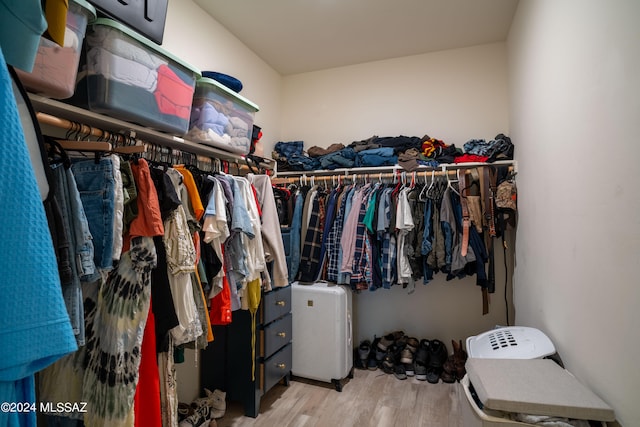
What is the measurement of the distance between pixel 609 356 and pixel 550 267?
0.67 m

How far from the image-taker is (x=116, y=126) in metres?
1.39

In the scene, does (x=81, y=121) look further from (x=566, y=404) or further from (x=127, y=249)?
(x=566, y=404)

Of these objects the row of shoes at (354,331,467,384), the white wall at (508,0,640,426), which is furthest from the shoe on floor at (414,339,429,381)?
the white wall at (508,0,640,426)

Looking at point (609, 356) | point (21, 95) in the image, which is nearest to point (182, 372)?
point (21, 95)

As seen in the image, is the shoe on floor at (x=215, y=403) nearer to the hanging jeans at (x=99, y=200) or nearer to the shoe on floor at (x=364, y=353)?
the shoe on floor at (x=364, y=353)

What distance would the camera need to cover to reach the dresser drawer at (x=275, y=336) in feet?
7.28

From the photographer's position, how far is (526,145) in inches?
83.4

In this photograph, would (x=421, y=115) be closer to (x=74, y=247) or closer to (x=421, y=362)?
(x=421, y=362)

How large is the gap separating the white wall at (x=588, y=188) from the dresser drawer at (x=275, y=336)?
1621mm

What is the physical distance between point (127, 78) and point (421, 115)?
2496 millimetres

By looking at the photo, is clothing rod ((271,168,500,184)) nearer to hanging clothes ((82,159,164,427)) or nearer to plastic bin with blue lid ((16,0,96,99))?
hanging clothes ((82,159,164,427))

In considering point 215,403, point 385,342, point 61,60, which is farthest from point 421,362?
point 61,60

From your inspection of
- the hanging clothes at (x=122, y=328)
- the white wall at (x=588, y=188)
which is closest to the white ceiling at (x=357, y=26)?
the white wall at (x=588, y=188)

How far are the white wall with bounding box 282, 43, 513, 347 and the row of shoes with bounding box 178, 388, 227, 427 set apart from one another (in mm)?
1457
